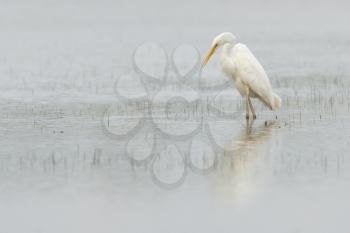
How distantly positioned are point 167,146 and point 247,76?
106 inches

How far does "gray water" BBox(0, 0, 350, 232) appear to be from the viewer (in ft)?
27.3

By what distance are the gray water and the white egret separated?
0.26 meters

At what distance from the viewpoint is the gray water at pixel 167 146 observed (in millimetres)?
8336

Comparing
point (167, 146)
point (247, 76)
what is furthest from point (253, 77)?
point (167, 146)

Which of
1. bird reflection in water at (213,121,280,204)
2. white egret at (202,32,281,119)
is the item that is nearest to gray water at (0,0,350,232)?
bird reflection in water at (213,121,280,204)

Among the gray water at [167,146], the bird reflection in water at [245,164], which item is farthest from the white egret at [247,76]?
the bird reflection in water at [245,164]

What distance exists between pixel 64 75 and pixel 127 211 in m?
11.5

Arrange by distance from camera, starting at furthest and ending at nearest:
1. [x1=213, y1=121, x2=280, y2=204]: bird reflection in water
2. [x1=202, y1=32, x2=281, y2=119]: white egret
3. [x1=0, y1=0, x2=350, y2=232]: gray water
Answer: [x1=202, y1=32, x2=281, y2=119]: white egret → [x1=213, y1=121, x2=280, y2=204]: bird reflection in water → [x1=0, y1=0, x2=350, y2=232]: gray water

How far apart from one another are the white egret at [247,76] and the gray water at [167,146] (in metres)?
0.26

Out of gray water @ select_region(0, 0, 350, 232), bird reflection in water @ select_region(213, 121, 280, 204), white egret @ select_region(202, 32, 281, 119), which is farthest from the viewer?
white egret @ select_region(202, 32, 281, 119)

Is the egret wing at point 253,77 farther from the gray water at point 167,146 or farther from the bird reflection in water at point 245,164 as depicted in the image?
the bird reflection in water at point 245,164

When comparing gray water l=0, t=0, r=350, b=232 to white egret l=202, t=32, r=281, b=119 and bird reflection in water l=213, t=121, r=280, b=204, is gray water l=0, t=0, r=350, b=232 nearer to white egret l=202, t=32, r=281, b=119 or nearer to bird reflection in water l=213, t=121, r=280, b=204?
bird reflection in water l=213, t=121, r=280, b=204

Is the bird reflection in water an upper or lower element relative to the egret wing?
lower

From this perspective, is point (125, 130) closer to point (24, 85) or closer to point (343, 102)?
point (343, 102)
